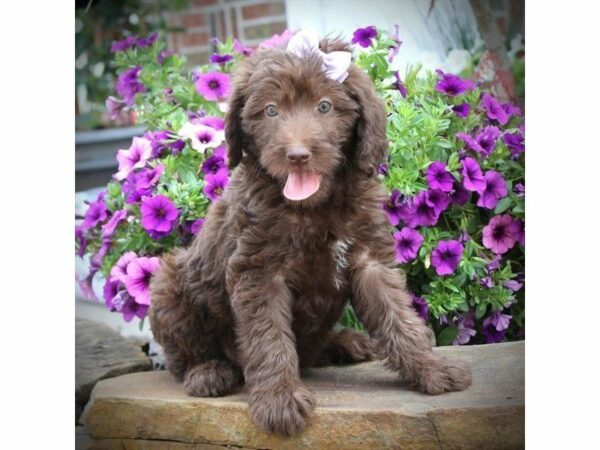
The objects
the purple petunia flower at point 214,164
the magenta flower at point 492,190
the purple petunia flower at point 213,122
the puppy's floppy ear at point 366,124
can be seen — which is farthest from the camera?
the purple petunia flower at point 213,122

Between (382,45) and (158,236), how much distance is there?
1.33m

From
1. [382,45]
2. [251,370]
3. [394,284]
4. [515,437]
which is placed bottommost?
[515,437]

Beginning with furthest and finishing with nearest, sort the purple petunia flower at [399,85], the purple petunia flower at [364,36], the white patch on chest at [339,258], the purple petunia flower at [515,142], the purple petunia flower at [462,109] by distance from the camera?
the purple petunia flower at [399,85], the purple petunia flower at [462,109], the purple petunia flower at [364,36], the purple petunia flower at [515,142], the white patch on chest at [339,258]

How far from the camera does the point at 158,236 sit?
3.99 m

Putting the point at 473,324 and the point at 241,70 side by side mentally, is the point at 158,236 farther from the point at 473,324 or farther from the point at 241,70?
the point at 473,324

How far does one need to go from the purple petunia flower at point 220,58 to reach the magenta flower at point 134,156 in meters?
0.50

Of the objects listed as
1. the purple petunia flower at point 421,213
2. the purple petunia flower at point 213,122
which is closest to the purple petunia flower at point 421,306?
the purple petunia flower at point 421,213

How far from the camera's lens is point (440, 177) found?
370 cm

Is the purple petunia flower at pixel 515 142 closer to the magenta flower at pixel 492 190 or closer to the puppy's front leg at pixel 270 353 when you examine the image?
the magenta flower at pixel 492 190

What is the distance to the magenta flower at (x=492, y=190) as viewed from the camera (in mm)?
3566

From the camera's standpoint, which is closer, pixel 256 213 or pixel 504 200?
pixel 256 213

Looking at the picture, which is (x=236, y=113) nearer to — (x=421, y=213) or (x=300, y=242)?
(x=300, y=242)

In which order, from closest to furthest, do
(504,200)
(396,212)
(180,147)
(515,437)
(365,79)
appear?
(515,437) < (365,79) < (504,200) < (396,212) < (180,147)
